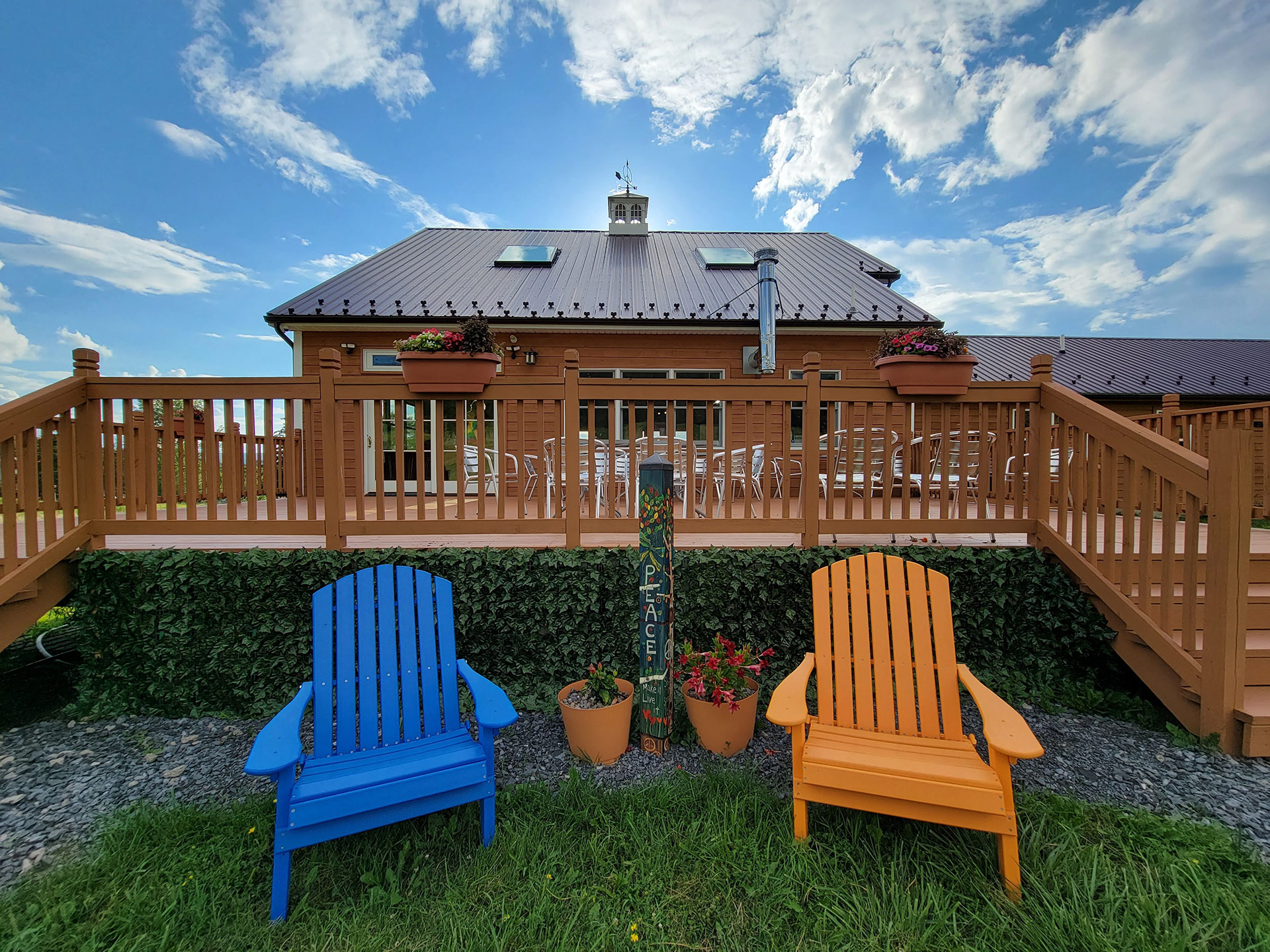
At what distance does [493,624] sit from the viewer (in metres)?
3.12

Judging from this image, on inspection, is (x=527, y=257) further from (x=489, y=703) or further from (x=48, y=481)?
(x=489, y=703)

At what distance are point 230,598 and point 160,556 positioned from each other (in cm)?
50

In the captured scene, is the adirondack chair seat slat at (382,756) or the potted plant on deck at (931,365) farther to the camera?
the potted plant on deck at (931,365)

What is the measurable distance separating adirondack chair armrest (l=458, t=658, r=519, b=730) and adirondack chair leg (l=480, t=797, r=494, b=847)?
10.8 inches

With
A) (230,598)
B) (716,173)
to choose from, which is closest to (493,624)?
(230,598)

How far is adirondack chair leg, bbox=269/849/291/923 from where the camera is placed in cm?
166

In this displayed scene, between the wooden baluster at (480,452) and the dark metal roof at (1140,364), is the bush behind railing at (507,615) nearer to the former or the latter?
the wooden baluster at (480,452)

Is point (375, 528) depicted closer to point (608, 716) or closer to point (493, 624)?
point (493, 624)

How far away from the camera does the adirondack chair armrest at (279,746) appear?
157cm

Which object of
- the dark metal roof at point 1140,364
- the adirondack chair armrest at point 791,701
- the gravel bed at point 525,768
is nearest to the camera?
the adirondack chair armrest at point 791,701

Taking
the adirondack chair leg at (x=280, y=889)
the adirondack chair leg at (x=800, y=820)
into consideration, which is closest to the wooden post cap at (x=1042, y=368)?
the adirondack chair leg at (x=800, y=820)

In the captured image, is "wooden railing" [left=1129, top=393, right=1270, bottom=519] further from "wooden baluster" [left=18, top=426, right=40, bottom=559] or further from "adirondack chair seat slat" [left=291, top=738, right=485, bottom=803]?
"wooden baluster" [left=18, top=426, right=40, bottom=559]

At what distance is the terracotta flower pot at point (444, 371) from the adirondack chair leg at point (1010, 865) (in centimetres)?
324

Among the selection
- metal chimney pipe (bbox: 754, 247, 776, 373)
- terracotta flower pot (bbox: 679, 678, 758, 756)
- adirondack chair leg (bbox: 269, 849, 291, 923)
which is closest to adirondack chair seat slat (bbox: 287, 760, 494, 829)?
adirondack chair leg (bbox: 269, 849, 291, 923)
